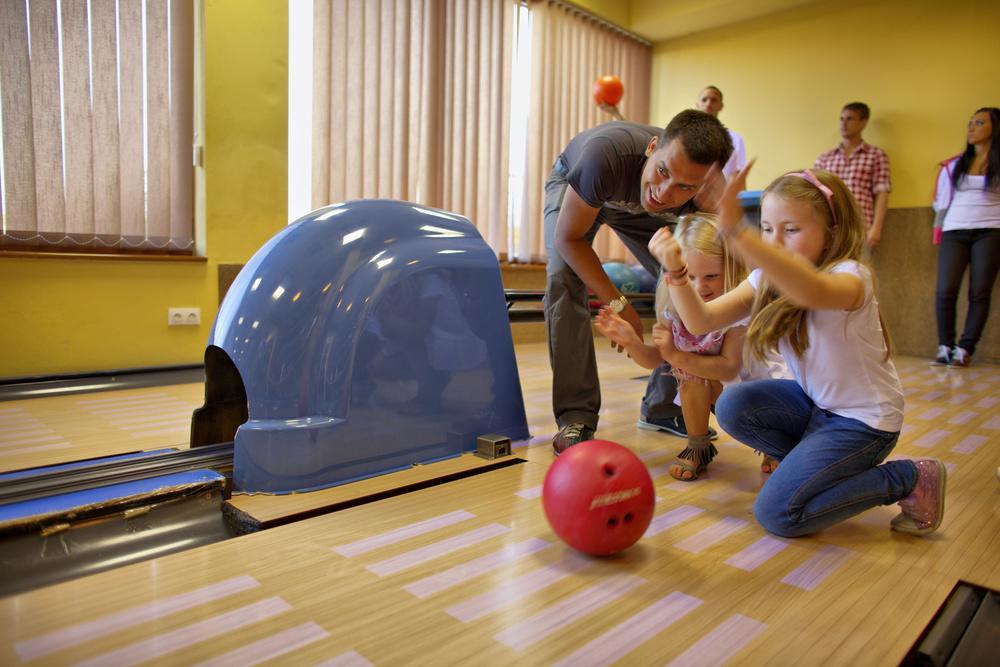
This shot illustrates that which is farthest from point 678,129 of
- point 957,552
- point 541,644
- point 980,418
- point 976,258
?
point 976,258

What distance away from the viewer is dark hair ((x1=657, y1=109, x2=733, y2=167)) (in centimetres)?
164

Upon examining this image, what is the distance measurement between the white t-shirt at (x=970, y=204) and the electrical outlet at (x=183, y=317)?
14.9ft

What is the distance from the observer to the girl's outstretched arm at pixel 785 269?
45.4 inches

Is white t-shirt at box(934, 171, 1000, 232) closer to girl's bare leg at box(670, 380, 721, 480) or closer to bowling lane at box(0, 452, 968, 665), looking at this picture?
girl's bare leg at box(670, 380, 721, 480)

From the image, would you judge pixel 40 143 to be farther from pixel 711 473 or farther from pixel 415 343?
pixel 711 473

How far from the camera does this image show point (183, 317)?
129 inches

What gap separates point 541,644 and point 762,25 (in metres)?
5.73

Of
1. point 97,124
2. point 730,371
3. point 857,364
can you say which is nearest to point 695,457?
point 730,371

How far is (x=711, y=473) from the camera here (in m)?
1.86

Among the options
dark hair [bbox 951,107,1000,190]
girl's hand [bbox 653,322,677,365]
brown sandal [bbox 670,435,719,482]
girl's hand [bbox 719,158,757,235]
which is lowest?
brown sandal [bbox 670,435,719,482]

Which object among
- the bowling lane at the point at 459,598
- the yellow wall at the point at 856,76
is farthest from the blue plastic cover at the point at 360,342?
the yellow wall at the point at 856,76

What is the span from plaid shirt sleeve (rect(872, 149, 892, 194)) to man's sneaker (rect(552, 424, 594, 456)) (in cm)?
390

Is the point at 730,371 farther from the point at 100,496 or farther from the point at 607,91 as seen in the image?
the point at 607,91

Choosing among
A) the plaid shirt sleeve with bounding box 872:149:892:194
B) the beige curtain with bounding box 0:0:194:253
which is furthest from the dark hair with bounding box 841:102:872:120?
the beige curtain with bounding box 0:0:194:253
